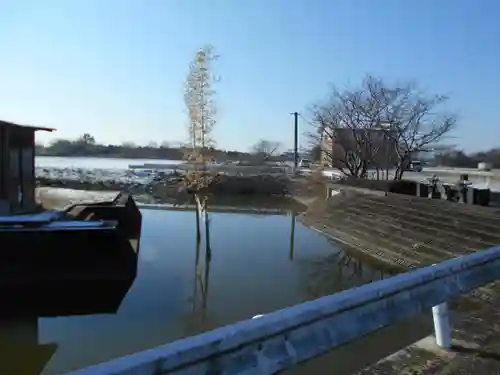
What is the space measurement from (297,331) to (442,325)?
2.07 meters

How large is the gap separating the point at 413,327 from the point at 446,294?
3.60m

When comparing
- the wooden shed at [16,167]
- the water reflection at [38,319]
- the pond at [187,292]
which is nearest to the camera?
the water reflection at [38,319]

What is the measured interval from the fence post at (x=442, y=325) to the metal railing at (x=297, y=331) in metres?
0.26

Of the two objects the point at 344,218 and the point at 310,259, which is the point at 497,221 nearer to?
the point at 310,259

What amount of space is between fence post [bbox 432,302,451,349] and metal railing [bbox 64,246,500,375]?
26 centimetres

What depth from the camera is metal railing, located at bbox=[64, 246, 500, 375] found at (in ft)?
5.75

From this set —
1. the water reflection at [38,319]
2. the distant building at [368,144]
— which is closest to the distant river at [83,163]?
the distant building at [368,144]

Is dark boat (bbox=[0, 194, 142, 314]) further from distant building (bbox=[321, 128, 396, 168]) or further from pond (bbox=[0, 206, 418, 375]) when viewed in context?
distant building (bbox=[321, 128, 396, 168])

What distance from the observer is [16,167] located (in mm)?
13758

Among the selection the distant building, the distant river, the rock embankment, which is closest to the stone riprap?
the rock embankment

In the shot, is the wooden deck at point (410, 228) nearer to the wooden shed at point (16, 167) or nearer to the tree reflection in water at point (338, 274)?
the tree reflection in water at point (338, 274)

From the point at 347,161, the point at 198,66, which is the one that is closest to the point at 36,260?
the point at 198,66

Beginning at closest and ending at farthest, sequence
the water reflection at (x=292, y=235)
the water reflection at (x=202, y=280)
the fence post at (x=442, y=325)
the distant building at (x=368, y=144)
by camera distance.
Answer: the fence post at (x=442, y=325) → the water reflection at (x=202, y=280) → the water reflection at (x=292, y=235) → the distant building at (x=368, y=144)

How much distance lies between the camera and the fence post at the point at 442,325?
3797 mm
